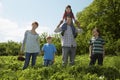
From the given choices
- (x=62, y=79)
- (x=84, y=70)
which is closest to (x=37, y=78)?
(x=62, y=79)

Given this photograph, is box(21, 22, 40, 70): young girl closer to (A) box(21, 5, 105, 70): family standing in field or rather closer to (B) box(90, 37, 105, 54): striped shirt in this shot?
(A) box(21, 5, 105, 70): family standing in field

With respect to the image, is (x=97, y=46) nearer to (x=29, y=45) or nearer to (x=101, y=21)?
(x=29, y=45)

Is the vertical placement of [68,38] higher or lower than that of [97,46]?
higher

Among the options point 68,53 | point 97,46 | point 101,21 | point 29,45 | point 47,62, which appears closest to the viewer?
point 97,46

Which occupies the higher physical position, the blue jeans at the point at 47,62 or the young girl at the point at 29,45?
the young girl at the point at 29,45

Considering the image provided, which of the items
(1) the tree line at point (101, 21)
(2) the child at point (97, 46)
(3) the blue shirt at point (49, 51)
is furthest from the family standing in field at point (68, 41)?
(1) the tree line at point (101, 21)

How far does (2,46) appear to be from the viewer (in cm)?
6159

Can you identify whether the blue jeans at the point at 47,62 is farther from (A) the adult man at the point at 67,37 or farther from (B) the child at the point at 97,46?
(B) the child at the point at 97,46

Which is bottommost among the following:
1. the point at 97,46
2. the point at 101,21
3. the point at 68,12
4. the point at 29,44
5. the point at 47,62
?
the point at 47,62

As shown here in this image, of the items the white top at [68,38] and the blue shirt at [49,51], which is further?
the blue shirt at [49,51]

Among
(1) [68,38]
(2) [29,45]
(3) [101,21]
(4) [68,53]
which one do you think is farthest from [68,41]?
(3) [101,21]

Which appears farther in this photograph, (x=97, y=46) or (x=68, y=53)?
(x=68, y=53)

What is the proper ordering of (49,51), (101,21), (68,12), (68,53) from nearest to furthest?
1. (68,12)
2. (68,53)
3. (49,51)
4. (101,21)

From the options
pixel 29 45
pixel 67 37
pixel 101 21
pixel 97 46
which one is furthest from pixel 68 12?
pixel 101 21
